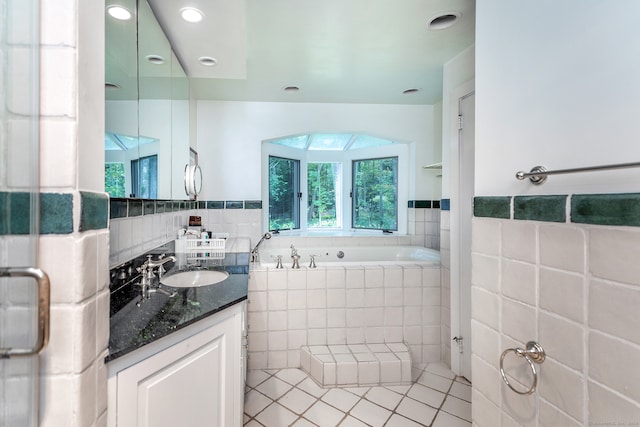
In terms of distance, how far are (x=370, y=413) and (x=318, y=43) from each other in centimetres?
251

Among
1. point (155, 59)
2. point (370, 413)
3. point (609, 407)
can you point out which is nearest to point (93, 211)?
point (609, 407)

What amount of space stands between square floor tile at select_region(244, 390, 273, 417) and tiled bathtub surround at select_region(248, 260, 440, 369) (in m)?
0.32

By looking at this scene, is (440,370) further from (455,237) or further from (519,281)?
(519,281)

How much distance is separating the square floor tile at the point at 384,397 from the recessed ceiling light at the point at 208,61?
262cm

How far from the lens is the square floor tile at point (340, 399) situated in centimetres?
183

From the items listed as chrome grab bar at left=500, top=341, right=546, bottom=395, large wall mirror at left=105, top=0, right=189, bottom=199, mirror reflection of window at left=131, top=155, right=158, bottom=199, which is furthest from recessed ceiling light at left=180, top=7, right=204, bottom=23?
chrome grab bar at left=500, top=341, right=546, bottom=395

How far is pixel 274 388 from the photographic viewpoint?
1.99 metres

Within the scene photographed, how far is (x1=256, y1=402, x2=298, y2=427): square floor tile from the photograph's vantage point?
1665 millimetres

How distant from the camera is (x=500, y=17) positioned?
2.70ft

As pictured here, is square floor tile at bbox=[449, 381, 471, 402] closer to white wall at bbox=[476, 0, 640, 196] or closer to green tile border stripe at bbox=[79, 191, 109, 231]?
white wall at bbox=[476, 0, 640, 196]

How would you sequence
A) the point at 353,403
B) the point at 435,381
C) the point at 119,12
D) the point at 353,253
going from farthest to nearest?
the point at 353,253, the point at 435,381, the point at 353,403, the point at 119,12

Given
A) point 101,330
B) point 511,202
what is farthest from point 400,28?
point 101,330

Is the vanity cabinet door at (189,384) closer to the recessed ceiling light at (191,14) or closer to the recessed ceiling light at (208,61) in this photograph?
the recessed ceiling light at (191,14)

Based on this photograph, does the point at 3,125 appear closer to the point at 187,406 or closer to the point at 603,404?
the point at 187,406
